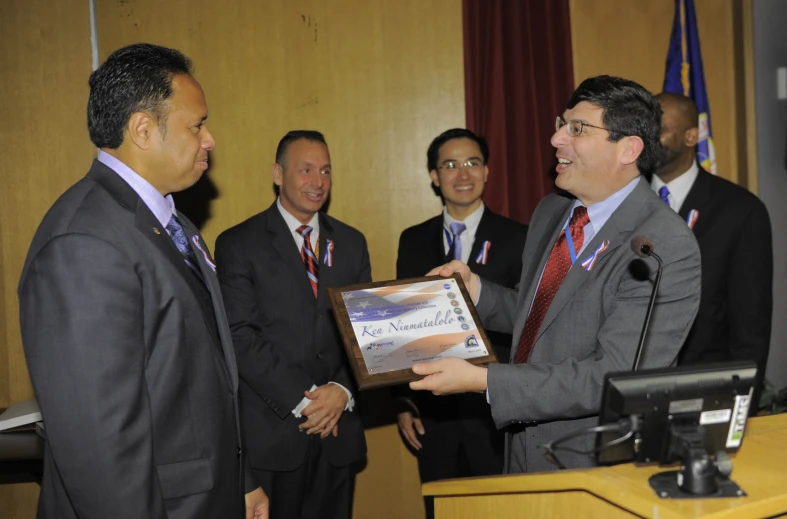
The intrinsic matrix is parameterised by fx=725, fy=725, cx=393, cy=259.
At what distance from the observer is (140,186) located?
6.38 feet

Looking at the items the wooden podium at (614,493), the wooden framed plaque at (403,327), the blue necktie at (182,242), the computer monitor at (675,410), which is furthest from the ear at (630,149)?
the blue necktie at (182,242)

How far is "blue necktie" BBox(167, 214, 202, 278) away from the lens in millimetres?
2016

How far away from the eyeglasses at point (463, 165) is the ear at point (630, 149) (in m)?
1.51

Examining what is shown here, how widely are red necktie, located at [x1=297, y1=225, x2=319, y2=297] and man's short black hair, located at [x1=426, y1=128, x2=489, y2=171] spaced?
0.85 m

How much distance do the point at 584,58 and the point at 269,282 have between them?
2423 mm

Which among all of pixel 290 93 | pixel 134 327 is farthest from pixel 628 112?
pixel 290 93

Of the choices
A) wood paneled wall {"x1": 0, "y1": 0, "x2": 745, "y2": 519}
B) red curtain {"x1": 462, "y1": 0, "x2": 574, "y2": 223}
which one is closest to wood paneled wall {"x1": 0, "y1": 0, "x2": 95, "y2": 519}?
wood paneled wall {"x1": 0, "y1": 0, "x2": 745, "y2": 519}

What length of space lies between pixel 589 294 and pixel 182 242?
1256mm

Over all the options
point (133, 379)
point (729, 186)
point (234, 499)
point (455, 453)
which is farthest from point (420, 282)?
point (729, 186)

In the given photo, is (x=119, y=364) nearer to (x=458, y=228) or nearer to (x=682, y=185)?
(x=458, y=228)

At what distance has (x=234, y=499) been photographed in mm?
2000

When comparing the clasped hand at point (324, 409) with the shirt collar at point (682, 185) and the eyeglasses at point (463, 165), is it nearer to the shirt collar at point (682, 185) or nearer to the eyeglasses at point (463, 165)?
the eyeglasses at point (463, 165)

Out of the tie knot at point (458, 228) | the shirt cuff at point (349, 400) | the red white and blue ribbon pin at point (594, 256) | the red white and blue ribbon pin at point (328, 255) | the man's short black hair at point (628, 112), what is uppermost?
the man's short black hair at point (628, 112)

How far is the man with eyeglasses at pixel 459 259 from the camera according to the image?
371 cm
